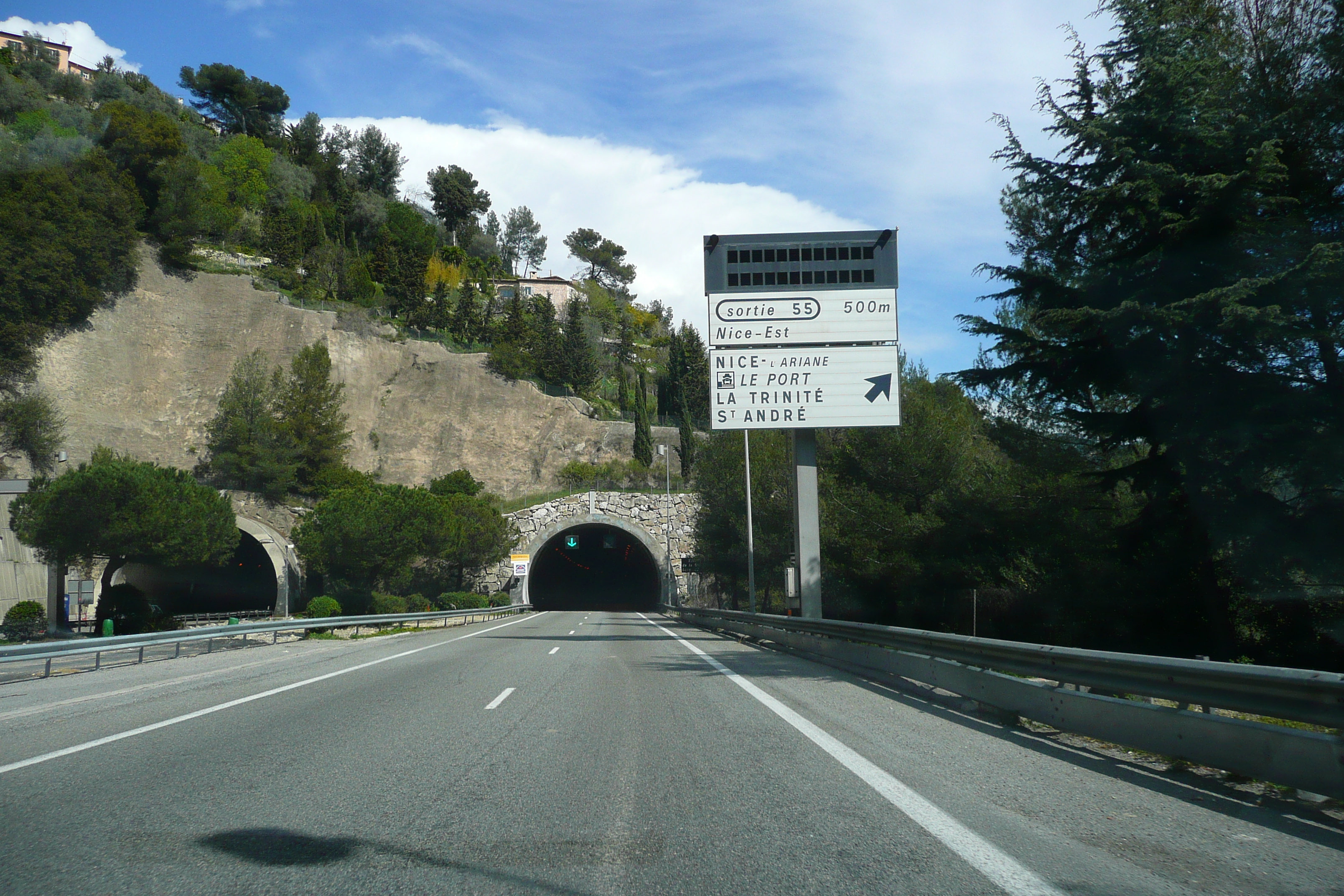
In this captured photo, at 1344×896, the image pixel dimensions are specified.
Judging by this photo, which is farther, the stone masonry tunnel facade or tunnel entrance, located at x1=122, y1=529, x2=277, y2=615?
the stone masonry tunnel facade

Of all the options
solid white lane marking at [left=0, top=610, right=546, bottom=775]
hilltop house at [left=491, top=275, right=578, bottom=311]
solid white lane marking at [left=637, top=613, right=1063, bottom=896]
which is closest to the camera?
solid white lane marking at [left=637, top=613, right=1063, bottom=896]

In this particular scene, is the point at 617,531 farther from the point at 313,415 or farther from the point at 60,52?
the point at 60,52

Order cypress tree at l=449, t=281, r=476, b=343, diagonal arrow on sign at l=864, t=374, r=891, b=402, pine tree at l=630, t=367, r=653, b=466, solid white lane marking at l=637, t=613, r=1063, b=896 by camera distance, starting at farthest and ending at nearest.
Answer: cypress tree at l=449, t=281, r=476, b=343, pine tree at l=630, t=367, r=653, b=466, diagonal arrow on sign at l=864, t=374, r=891, b=402, solid white lane marking at l=637, t=613, r=1063, b=896

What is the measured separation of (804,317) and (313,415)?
6038 centimetres

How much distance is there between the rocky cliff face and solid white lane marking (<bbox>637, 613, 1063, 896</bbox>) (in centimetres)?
6779

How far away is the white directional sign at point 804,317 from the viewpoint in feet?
66.9

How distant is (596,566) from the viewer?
8525cm

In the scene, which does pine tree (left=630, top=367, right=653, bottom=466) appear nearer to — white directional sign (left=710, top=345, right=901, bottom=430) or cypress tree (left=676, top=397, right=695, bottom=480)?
cypress tree (left=676, top=397, right=695, bottom=480)

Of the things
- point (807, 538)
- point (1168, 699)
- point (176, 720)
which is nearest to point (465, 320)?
point (807, 538)

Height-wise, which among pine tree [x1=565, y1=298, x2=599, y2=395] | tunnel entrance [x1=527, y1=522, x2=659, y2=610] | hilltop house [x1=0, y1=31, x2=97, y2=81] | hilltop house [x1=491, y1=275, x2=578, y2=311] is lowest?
tunnel entrance [x1=527, y1=522, x2=659, y2=610]

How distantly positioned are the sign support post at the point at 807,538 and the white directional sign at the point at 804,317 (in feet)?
7.87

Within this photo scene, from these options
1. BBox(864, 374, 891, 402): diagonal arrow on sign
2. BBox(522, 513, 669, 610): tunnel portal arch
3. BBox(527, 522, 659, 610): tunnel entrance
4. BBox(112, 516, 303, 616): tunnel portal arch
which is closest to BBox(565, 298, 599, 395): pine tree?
BBox(527, 522, 659, 610): tunnel entrance

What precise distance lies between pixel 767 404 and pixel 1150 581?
8.41 m

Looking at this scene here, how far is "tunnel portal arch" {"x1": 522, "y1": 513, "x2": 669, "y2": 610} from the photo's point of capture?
6462 centimetres
